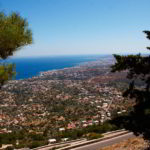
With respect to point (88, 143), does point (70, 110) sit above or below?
below

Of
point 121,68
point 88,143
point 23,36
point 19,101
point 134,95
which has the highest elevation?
point 23,36

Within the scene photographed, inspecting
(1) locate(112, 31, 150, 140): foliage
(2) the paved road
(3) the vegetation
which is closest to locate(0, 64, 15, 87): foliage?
(3) the vegetation

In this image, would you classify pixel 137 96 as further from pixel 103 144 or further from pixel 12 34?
pixel 103 144

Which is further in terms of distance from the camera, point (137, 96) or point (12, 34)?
Answer: point (137, 96)

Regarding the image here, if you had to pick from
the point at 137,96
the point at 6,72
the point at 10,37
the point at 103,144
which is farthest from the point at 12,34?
the point at 103,144

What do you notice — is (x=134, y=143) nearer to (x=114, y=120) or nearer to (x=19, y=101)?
(x=114, y=120)

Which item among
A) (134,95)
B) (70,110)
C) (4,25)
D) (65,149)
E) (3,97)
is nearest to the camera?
(4,25)

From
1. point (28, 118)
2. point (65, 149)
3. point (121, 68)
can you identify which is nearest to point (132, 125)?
point (121, 68)
